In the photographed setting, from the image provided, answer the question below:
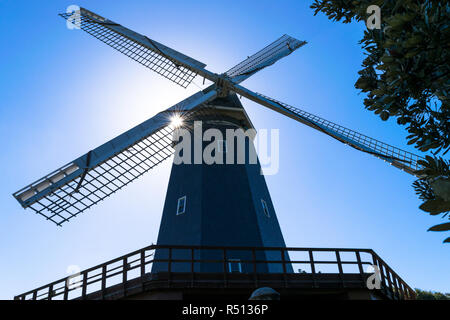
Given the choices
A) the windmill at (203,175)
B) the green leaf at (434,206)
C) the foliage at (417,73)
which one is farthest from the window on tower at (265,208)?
the green leaf at (434,206)

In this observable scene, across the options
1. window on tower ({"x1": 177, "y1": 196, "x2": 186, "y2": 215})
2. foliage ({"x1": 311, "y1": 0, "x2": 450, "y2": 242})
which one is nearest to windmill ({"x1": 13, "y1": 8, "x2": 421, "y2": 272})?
window on tower ({"x1": 177, "y1": 196, "x2": 186, "y2": 215})

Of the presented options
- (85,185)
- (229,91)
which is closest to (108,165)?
(85,185)

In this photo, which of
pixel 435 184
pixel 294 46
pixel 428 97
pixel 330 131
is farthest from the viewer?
pixel 294 46

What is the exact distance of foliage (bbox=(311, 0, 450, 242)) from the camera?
2.75 m

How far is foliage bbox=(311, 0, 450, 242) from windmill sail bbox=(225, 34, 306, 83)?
13446mm

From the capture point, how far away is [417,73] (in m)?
3.02

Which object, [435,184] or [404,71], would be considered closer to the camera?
[435,184]

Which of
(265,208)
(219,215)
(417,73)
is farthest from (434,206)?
(265,208)

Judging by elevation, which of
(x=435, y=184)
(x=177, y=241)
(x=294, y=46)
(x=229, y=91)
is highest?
(x=294, y=46)

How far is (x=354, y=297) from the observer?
29.1ft

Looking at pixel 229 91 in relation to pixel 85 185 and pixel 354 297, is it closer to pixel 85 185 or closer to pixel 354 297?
pixel 85 185

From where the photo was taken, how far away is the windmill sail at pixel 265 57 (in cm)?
1753

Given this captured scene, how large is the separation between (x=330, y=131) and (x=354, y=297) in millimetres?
7089

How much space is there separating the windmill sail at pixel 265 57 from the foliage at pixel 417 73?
13446 millimetres
